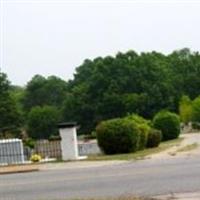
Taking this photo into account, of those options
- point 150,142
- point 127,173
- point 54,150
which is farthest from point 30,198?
point 150,142

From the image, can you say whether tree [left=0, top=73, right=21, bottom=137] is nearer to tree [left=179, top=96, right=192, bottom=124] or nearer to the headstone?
tree [left=179, top=96, right=192, bottom=124]

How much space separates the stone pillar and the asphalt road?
27.5ft

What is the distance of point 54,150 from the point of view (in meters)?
36.8

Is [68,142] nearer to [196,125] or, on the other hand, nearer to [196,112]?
[196,125]

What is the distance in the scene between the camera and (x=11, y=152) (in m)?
33.4

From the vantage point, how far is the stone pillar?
102 ft

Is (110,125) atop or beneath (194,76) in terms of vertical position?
beneath

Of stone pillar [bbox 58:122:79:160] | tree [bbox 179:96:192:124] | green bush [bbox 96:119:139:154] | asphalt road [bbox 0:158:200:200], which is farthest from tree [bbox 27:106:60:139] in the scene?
asphalt road [bbox 0:158:200:200]

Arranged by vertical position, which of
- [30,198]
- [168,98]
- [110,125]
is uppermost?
[168,98]

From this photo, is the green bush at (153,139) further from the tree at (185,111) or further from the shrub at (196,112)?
the tree at (185,111)

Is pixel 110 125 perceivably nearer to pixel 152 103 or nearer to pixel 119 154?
pixel 119 154

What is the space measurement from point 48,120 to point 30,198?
284 ft

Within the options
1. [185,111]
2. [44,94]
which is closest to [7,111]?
[185,111]

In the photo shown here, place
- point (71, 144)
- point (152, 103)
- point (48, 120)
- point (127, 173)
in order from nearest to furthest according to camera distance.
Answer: point (127, 173)
point (71, 144)
point (152, 103)
point (48, 120)
